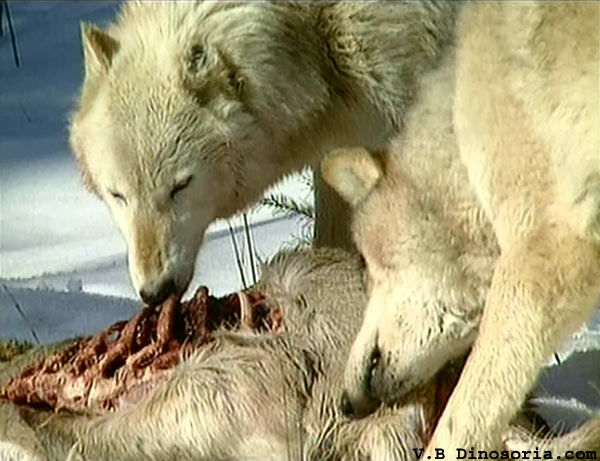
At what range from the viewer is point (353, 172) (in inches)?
123

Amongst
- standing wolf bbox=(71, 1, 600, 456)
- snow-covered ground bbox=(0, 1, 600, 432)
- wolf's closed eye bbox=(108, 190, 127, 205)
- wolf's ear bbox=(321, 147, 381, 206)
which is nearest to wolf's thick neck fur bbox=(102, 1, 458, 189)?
standing wolf bbox=(71, 1, 600, 456)

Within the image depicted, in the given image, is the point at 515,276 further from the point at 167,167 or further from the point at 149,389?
the point at 167,167

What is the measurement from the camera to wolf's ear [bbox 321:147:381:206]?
3096 millimetres

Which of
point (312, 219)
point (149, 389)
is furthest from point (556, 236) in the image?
point (312, 219)

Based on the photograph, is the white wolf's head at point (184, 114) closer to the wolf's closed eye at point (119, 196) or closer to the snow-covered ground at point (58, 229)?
the wolf's closed eye at point (119, 196)

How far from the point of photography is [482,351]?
283 centimetres

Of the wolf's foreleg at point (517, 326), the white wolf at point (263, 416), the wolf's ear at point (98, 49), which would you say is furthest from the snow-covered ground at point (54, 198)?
the wolf's foreleg at point (517, 326)

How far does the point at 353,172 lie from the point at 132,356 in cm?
57

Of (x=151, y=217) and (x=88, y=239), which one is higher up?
(x=151, y=217)

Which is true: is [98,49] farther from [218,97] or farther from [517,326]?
[517,326]

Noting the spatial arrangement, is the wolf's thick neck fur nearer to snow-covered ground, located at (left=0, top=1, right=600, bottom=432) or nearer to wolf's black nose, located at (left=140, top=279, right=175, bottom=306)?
wolf's black nose, located at (left=140, top=279, right=175, bottom=306)

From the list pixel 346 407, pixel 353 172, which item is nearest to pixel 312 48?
pixel 353 172

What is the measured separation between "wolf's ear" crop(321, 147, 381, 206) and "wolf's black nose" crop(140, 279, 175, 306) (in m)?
0.68

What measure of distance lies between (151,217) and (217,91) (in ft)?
1.10
